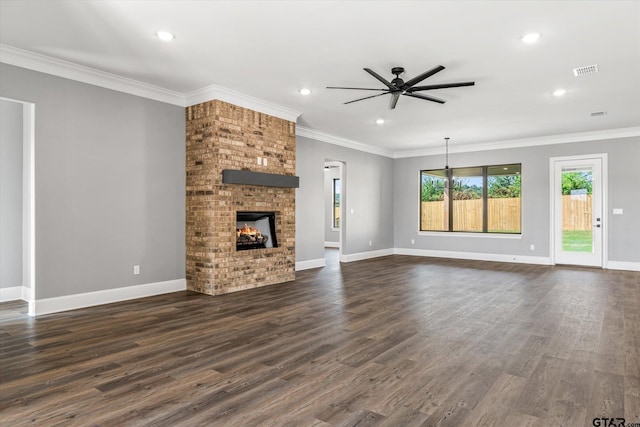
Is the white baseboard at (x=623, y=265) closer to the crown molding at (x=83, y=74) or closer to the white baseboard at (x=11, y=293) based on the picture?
the crown molding at (x=83, y=74)

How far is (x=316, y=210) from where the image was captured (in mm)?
8000

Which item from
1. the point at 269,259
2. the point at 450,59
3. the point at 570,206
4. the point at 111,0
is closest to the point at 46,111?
the point at 111,0

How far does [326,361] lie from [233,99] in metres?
4.04

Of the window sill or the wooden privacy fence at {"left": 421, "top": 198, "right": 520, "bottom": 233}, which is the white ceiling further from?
the window sill

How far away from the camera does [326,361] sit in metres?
2.94

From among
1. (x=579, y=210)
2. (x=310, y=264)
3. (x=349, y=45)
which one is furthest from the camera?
(x=579, y=210)

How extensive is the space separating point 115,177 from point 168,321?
2107 millimetres

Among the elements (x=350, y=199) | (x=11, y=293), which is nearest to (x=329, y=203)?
(x=350, y=199)

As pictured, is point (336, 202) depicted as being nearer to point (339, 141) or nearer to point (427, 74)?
point (339, 141)

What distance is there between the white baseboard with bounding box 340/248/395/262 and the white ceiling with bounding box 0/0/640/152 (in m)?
3.86

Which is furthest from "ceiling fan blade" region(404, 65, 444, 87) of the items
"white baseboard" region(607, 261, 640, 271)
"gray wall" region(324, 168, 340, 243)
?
"gray wall" region(324, 168, 340, 243)

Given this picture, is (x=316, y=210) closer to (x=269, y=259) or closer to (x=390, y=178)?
(x=269, y=259)

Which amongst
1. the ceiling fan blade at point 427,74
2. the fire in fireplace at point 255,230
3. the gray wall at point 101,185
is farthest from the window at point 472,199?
the gray wall at point 101,185

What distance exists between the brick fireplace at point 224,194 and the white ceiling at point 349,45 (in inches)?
18.2
